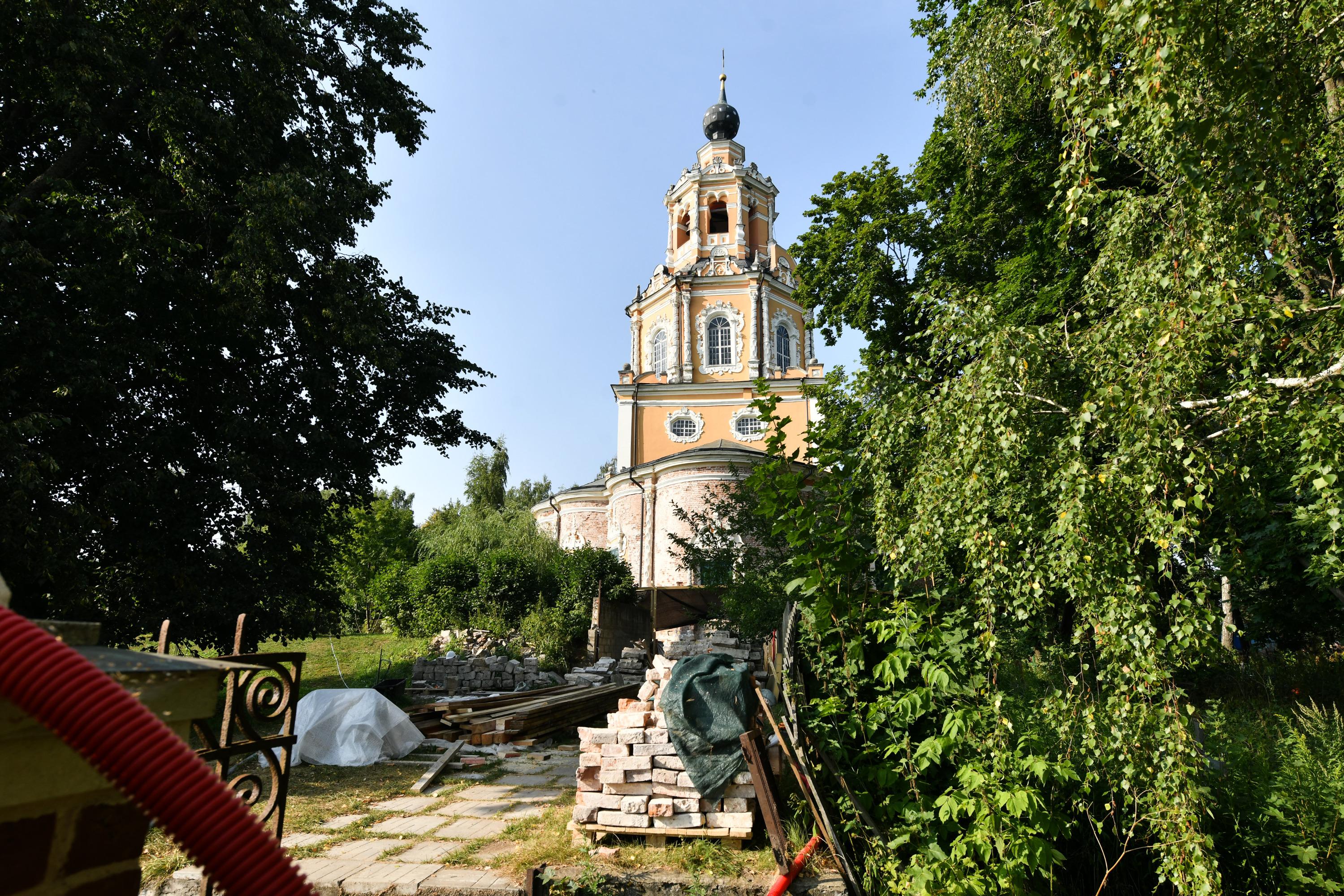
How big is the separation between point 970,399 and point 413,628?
63.8ft

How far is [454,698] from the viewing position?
43.8ft

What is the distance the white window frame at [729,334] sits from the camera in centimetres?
3156

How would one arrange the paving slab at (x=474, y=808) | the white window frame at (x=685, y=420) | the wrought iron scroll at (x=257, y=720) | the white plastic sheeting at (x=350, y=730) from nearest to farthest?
the wrought iron scroll at (x=257, y=720), the paving slab at (x=474, y=808), the white plastic sheeting at (x=350, y=730), the white window frame at (x=685, y=420)

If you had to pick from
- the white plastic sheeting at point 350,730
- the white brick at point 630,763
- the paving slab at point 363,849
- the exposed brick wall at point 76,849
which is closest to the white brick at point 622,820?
the white brick at point 630,763

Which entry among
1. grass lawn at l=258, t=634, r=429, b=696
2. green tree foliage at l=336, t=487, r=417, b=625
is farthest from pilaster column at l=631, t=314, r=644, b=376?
grass lawn at l=258, t=634, r=429, b=696

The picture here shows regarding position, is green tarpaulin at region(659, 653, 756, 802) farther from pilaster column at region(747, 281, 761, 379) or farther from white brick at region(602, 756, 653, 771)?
pilaster column at region(747, 281, 761, 379)

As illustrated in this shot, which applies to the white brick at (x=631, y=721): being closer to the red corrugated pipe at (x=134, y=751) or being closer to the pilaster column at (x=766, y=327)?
the red corrugated pipe at (x=134, y=751)

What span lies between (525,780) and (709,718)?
377 cm

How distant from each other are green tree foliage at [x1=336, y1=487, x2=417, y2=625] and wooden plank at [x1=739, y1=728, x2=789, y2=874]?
21111mm

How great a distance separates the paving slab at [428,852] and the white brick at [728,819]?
2045 millimetres

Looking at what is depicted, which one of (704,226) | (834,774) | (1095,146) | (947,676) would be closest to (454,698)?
(834,774)

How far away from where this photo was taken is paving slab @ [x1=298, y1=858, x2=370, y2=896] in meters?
5.05

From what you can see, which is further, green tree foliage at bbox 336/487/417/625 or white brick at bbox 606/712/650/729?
green tree foliage at bbox 336/487/417/625

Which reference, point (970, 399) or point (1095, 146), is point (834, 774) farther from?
point (1095, 146)
